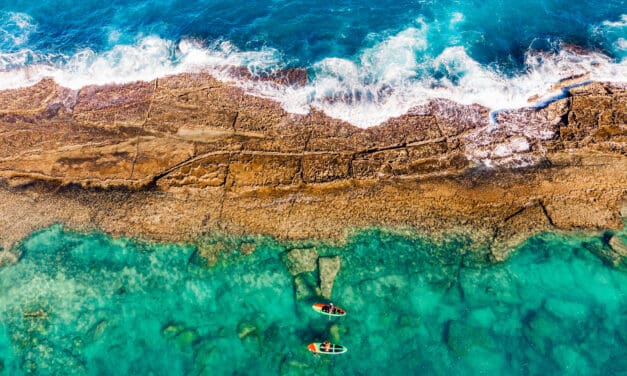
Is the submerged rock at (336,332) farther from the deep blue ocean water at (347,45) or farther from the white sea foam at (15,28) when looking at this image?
the white sea foam at (15,28)

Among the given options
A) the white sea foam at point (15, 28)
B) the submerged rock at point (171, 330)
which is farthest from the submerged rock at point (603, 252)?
the white sea foam at point (15, 28)

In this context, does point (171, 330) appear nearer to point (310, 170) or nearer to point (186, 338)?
point (186, 338)

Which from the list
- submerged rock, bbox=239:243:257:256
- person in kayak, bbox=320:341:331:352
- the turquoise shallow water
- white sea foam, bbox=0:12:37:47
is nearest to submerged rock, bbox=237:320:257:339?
the turquoise shallow water

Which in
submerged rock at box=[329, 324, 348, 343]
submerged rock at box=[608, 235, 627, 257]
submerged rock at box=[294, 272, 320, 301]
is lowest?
submerged rock at box=[329, 324, 348, 343]

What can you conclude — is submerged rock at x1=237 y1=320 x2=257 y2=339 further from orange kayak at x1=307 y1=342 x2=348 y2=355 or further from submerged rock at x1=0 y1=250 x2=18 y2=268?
submerged rock at x1=0 y1=250 x2=18 y2=268

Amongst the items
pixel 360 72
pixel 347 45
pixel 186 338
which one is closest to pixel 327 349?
pixel 186 338

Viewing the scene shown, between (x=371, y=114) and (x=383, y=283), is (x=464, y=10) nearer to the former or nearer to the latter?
(x=371, y=114)

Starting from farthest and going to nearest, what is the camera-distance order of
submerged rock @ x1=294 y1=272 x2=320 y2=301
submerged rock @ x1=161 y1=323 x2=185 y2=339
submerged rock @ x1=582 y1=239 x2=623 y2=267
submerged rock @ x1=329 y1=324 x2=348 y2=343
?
submerged rock @ x1=582 y1=239 x2=623 y2=267 < submerged rock @ x1=294 y1=272 x2=320 y2=301 < submerged rock @ x1=161 y1=323 x2=185 y2=339 < submerged rock @ x1=329 y1=324 x2=348 y2=343
